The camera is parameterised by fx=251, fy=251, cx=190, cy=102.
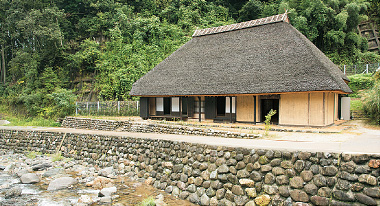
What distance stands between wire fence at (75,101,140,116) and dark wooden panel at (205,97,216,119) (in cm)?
760

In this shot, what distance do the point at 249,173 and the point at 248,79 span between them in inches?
323

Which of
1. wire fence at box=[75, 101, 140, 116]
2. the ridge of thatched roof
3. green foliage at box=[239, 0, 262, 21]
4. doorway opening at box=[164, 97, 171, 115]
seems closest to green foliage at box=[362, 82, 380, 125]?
the ridge of thatched roof

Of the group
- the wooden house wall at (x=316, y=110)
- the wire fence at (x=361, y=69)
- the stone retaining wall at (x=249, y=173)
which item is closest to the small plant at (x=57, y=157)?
the stone retaining wall at (x=249, y=173)

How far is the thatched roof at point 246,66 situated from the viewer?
41.6ft

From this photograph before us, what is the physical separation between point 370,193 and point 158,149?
6.57 meters

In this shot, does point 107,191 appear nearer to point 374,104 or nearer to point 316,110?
point 316,110

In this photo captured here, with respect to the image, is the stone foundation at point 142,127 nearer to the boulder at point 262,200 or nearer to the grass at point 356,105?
the boulder at point 262,200

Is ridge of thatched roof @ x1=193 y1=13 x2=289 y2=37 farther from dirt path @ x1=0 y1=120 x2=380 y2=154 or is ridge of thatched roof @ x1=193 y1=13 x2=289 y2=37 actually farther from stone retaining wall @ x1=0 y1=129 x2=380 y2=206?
stone retaining wall @ x1=0 y1=129 x2=380 y2=206

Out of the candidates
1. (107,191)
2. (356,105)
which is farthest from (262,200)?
(356,105)

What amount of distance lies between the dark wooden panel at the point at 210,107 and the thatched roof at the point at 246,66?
62.9 inches

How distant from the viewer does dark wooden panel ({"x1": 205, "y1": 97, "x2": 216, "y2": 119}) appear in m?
16.5

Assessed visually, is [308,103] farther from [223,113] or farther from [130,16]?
[130,16]

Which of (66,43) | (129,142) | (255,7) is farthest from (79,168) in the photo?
(255,7)

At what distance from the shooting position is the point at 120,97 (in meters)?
25.3
